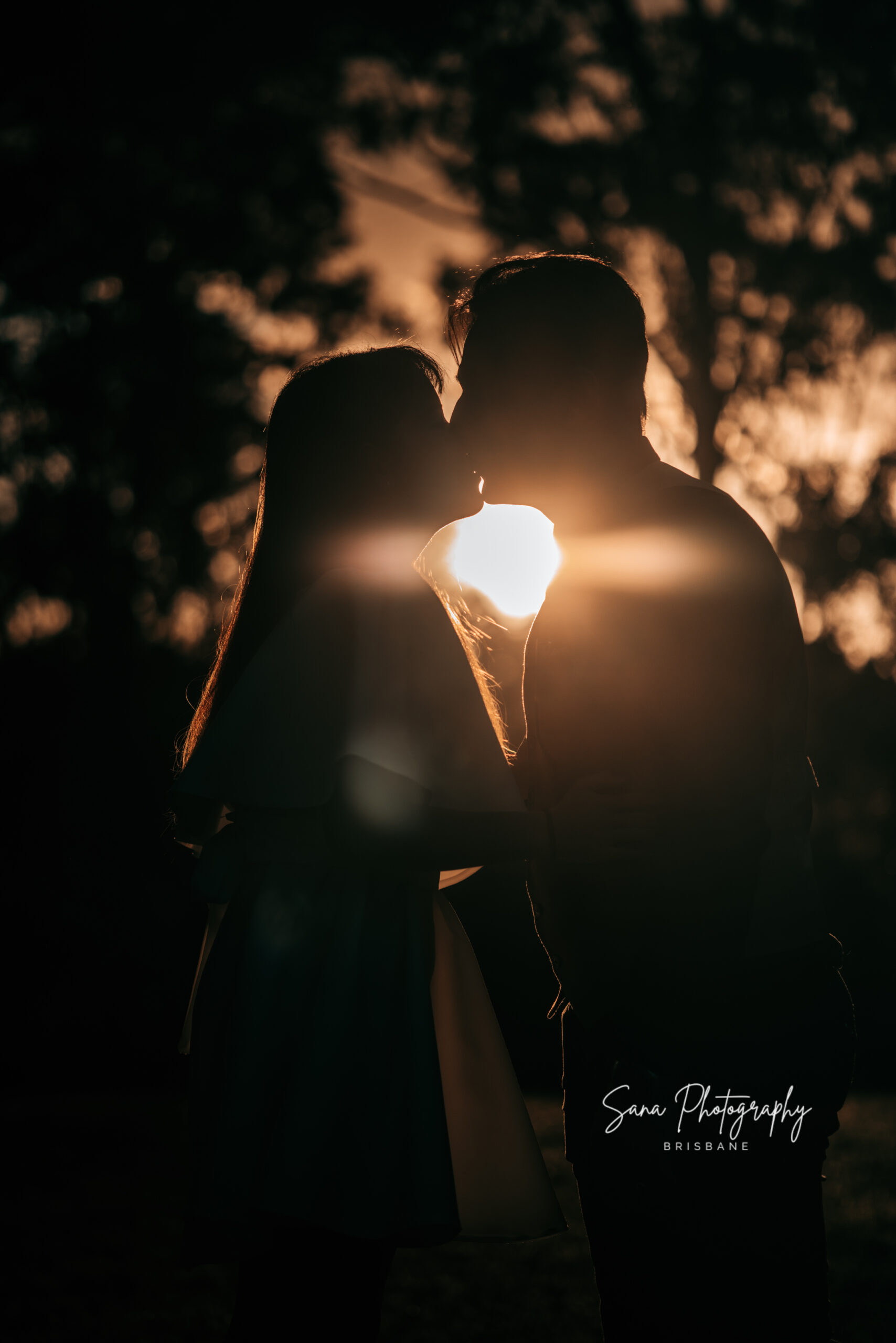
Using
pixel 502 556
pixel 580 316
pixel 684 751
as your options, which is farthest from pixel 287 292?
pixel 684 751

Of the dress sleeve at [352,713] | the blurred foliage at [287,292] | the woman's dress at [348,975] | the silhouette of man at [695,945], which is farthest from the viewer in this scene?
Answer: the blurred foliage at [287,292]

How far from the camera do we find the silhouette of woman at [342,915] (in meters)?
1.64

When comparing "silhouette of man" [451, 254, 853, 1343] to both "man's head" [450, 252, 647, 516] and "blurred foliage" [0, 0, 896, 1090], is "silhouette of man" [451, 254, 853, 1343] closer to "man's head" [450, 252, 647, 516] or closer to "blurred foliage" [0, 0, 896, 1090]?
"man's head" [450, 252, 647, 516]

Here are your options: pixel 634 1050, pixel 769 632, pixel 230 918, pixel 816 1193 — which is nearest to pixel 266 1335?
pixel 230 918

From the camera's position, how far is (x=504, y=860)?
6.07 ft

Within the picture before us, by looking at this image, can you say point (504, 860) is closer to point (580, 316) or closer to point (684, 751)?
point (684, 751)

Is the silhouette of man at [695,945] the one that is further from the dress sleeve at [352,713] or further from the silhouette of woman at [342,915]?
the dress sleeve at [352,713]

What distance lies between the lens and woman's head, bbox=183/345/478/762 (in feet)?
6.33

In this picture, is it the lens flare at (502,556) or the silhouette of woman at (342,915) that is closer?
the silhouette of woman at (342,915)

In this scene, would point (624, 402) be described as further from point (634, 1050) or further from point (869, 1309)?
point (869, 1309)

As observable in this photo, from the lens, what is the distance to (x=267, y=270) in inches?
350

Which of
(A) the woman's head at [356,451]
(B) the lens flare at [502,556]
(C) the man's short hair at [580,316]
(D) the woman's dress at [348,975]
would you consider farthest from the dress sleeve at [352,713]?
(B) the lens flare at [502,556]

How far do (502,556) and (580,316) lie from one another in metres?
0.86

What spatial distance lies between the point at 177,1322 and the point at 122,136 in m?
9.12
